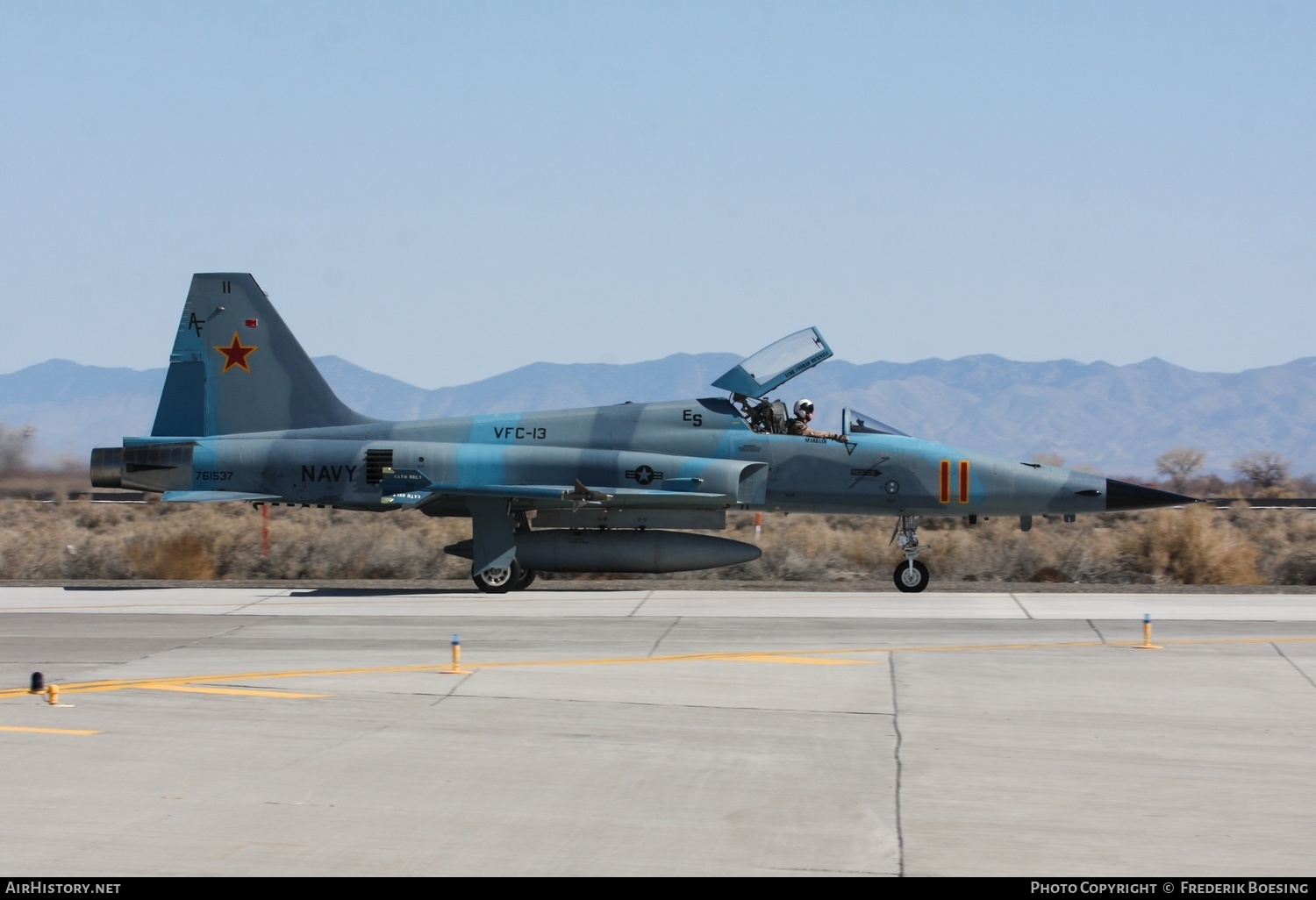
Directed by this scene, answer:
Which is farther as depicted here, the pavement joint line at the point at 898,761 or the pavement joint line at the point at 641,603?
the pavement joint line at the point at 641,603

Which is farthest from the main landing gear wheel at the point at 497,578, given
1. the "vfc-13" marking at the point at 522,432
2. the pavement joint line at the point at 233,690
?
the pavement joint line at the point at 233,690

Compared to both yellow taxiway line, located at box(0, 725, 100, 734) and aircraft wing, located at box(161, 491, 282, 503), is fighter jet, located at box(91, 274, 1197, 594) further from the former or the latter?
yellow taxiway line, located at box(0, 725, 100, 734)

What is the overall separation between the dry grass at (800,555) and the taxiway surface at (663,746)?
655 centimetres

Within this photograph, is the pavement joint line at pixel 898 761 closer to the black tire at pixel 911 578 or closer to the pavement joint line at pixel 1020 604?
the pavement joint line at pixel 1020 604

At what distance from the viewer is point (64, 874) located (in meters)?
6.46

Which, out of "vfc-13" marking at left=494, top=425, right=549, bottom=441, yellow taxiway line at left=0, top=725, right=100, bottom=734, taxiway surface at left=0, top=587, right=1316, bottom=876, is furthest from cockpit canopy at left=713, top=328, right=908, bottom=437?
yellow taxiway line at left=0, top=725, right=100, bottom=734

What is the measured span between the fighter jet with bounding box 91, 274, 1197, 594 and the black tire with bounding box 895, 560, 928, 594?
0.07ft

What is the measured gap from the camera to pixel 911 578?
19.2 m

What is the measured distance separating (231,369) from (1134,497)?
13.2m

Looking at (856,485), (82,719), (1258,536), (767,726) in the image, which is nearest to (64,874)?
(82,719)

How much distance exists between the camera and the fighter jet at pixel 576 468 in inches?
749

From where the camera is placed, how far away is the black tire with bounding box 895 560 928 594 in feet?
63.1

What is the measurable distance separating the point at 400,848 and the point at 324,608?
423 inches

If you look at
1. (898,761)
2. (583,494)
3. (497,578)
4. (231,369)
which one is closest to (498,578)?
(497,578)
